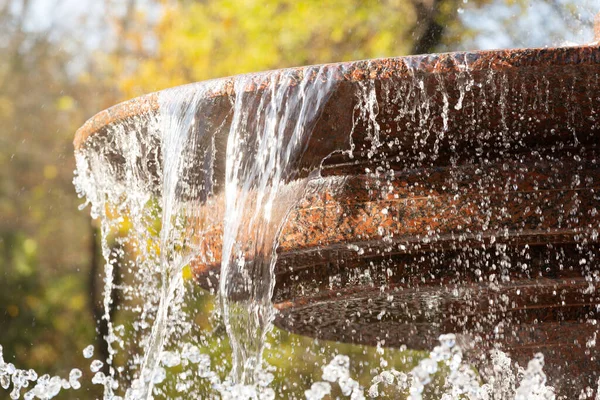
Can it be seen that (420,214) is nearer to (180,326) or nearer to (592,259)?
(592,259)

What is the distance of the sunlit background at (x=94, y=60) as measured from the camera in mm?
9938

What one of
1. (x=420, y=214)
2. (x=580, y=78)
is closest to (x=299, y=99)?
(x=420, y=214)

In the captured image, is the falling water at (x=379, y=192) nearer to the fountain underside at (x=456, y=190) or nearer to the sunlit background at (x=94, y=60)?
the fountain underside at (x=456, y=190)

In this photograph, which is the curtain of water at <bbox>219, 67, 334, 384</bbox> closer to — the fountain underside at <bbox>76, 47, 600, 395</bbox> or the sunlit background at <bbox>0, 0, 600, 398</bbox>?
the fountain underside at <bbox>76, 47, 600, 395</bbox>

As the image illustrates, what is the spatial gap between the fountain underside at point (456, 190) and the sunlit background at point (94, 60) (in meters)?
7.15

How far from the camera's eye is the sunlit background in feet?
32.6

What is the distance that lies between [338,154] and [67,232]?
9.28 meters

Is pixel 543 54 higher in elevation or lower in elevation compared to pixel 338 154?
higher

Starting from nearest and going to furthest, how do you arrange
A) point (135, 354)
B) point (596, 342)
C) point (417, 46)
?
point (596, 342) < point (417, 46) < point (135, 354)

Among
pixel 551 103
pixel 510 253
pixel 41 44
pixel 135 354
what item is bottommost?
pixel 135 354

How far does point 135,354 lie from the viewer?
10477 mm

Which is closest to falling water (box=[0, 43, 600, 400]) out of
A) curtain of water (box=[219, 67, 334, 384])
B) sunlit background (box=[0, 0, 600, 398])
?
curtain of water (box=[219, 67, 334, 384])

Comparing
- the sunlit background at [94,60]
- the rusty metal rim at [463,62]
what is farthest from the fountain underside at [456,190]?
the sunlit background at [94,60]

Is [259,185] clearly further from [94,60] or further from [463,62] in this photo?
[94,60]
